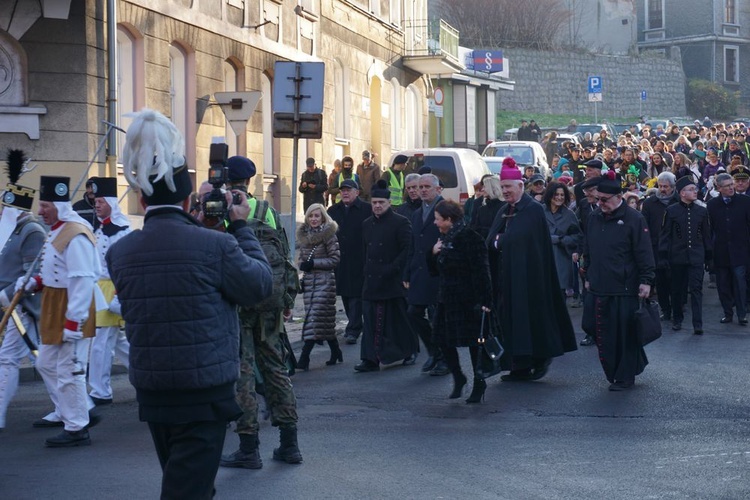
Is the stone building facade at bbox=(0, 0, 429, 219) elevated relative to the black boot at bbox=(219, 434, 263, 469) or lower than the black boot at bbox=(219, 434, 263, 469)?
elevated

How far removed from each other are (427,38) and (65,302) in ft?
102

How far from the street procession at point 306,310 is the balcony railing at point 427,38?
1422 cm

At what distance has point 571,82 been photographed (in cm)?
6981

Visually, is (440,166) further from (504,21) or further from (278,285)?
(504,21)

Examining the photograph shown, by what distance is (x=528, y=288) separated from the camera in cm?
1119

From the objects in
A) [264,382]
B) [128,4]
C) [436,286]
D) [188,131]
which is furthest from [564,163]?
[264,382]

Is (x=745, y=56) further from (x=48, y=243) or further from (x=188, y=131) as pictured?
(x=48, y=243)

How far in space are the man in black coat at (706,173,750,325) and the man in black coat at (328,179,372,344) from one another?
4.69 m

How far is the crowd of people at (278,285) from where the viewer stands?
4988 millimetres

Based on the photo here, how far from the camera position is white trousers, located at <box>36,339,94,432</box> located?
8562mm

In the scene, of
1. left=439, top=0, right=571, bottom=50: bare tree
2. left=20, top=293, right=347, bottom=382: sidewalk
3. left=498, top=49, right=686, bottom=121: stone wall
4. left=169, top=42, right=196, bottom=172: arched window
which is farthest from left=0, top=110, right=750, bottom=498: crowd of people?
left=439, top=0, right=571, bottom=50: bare tree

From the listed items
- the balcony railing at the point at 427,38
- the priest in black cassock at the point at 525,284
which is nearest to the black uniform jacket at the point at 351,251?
the priest in black cassock at the point at 525,284

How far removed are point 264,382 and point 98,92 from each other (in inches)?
405

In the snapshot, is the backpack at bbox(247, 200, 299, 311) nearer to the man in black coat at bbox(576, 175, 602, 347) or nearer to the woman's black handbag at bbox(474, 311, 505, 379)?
the woman's black handbag at bbox(474, 311, 505, 379)
